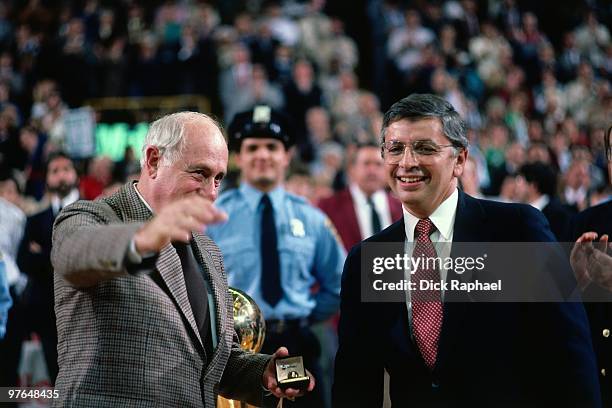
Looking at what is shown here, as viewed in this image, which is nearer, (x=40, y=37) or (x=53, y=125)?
(x=53, y=125)

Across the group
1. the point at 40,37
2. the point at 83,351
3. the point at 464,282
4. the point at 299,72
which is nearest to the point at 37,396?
the point at 83,351

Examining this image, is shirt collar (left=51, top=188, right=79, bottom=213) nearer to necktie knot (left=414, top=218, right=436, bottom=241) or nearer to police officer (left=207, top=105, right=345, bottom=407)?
police officer (left=207, top=105, right=345, bottom=407)

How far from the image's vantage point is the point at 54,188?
289 inches

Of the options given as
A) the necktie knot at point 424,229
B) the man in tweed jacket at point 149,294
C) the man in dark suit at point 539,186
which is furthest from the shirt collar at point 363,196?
the man in tweed jacket at point 149,294

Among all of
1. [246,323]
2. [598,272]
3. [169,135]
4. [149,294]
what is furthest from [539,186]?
[149,294]

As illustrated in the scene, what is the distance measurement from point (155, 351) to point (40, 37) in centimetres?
1355

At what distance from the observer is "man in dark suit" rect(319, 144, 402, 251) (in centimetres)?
730

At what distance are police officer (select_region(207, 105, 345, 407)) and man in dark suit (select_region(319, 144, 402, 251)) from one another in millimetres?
1305

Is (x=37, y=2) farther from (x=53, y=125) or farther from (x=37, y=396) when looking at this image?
(x=37, y=396)

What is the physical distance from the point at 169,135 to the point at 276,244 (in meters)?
2.41

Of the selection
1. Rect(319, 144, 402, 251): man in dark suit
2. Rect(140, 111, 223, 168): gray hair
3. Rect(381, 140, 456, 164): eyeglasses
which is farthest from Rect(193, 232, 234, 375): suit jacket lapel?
Rect(319, 144, 402, 251): man in dark suit

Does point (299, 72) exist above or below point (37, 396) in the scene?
above

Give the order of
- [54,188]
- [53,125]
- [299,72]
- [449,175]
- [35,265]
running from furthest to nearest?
→ 1. [299,72]
2. [53,125]
3. [54,188]
4. [35,265]
5. [449,175]

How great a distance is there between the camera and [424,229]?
3.60 meters
